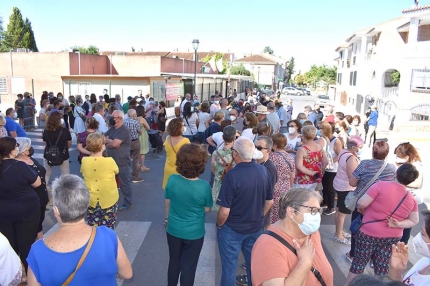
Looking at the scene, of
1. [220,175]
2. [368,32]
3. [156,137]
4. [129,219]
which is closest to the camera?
[220,175]

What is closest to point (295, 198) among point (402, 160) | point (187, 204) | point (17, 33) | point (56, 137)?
point (187, 204)

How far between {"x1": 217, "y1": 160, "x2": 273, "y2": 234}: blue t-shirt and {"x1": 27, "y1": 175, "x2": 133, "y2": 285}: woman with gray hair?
1297mm

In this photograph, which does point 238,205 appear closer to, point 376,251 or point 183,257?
point 183,257

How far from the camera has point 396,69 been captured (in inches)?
1038

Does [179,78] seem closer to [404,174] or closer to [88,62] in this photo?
[88,62]

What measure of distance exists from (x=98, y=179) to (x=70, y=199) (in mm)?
2172

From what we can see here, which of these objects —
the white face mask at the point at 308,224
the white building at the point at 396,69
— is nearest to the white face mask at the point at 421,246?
the white face mask at the point at 308,224

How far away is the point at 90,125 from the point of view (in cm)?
597

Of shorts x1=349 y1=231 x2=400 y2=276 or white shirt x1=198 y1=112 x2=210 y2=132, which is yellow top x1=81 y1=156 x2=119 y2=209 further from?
white shirt x1=198 y1=112 x2=210 y2=132

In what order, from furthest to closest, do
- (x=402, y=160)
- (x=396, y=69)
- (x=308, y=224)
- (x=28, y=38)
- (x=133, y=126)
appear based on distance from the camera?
(x=28, y=38), (x=396, y=69), (x=133, y=126), (x=402, y=160), (x=308, y=224)

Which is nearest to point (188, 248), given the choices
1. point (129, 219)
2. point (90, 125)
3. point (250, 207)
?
point (250, 207)

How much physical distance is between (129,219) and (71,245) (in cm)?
A: 393

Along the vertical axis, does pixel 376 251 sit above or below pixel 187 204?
below

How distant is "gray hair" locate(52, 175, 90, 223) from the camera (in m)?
2.18
